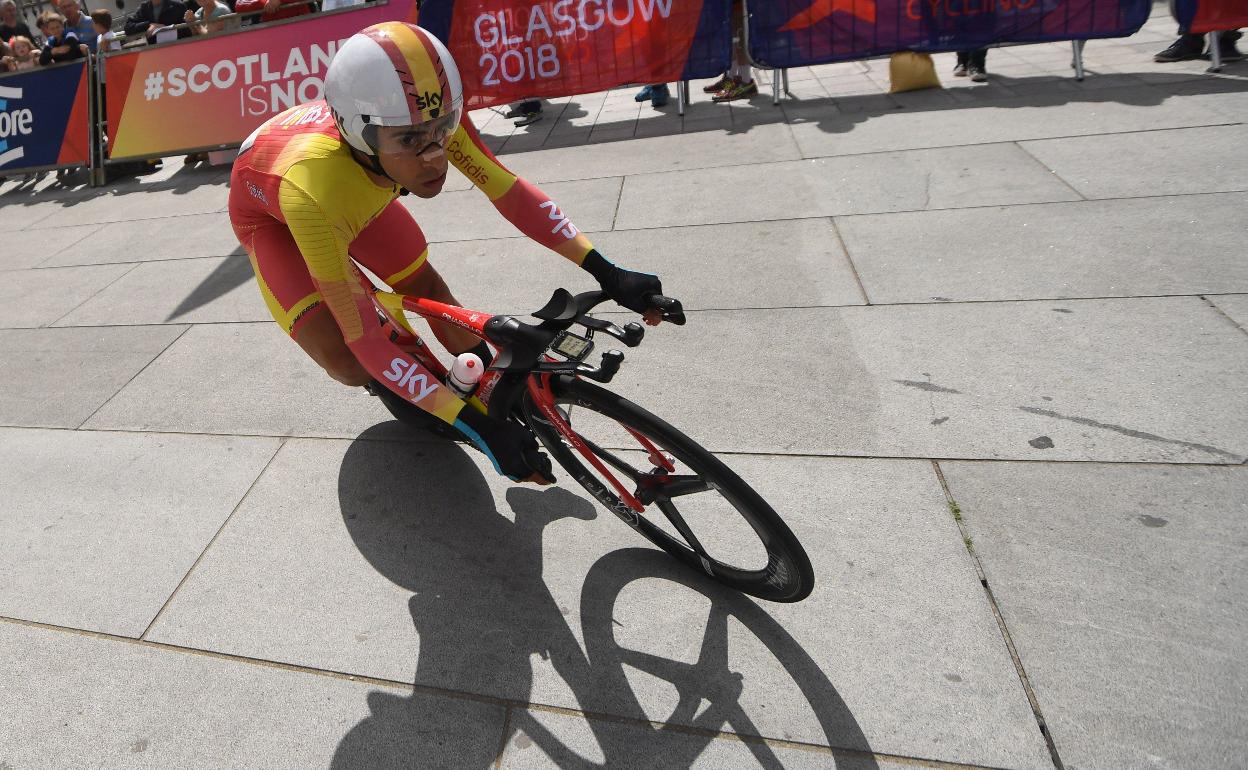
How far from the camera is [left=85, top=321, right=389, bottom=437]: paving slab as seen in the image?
12.2ft

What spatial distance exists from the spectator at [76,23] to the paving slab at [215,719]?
10528 mm

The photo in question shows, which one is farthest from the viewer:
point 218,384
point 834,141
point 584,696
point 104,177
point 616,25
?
point 104,177

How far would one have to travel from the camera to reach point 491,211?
19.7 ft

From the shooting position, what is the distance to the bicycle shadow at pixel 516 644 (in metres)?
2.13

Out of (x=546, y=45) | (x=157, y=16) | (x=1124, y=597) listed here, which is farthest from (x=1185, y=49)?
(x=157, y=16)

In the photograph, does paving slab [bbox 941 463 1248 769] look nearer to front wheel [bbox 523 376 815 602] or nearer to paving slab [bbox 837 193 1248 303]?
front wheel [bbox 523 376 815 602]

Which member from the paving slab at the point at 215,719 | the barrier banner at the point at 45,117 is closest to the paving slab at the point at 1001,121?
the paving slab at the point at 215,719

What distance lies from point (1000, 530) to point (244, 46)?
356 inches

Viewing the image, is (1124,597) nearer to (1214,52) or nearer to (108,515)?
(108,515)

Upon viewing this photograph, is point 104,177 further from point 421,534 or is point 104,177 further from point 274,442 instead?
point 421,534

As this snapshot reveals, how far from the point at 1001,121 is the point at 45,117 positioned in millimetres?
11047

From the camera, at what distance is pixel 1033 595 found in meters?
2.37

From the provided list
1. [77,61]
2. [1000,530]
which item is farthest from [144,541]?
[77,61]

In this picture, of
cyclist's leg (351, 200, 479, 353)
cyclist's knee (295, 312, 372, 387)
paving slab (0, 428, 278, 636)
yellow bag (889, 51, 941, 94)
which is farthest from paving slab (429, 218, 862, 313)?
yellow bag (889, 51, 941, 94)
